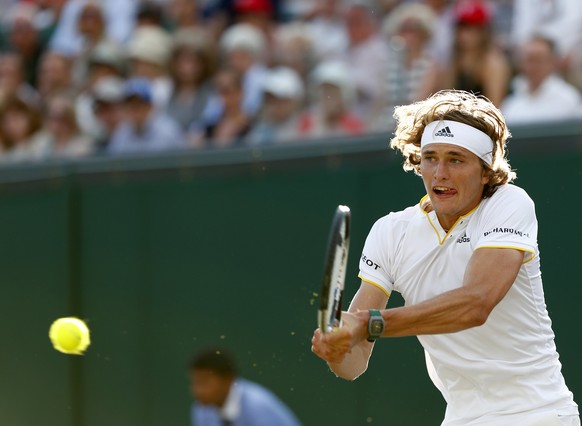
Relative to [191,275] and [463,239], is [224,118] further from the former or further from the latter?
[463,239]

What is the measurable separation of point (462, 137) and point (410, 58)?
11.6 ft

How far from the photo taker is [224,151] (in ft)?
22.2

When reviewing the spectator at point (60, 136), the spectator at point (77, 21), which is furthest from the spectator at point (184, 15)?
the spectator at point (60, 136)

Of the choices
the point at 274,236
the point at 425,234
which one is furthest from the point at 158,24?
the point at 425,234

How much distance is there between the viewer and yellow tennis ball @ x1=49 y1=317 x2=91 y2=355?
669 centimetres

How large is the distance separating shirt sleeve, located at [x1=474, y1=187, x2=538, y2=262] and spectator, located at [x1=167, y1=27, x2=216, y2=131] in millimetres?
4429

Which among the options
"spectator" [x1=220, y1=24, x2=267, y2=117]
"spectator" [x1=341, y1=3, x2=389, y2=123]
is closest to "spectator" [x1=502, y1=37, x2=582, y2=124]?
"spectator" [x1=341, y1=3, x2=389, y2=123]

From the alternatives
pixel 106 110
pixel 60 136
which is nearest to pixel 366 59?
pixel 106 110

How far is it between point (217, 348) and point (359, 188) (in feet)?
4.17

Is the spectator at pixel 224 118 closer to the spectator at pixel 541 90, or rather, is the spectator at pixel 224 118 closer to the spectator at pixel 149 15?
the spectator at pixel 149 15

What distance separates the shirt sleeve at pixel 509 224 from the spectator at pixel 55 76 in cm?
598

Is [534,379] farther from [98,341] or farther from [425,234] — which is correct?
[98,341]

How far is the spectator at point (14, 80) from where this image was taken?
31.0ft

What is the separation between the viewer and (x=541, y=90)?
21.8 feet
